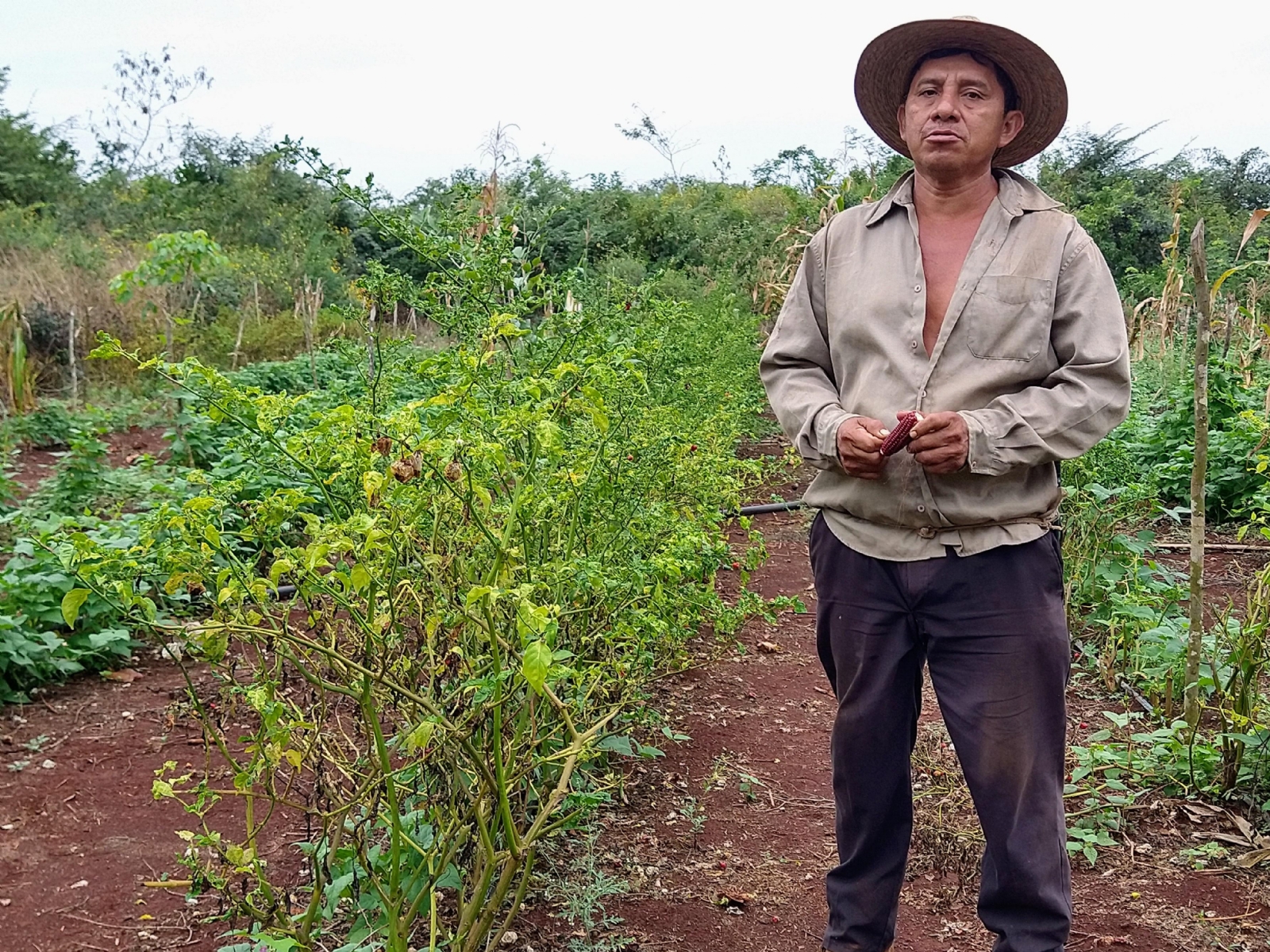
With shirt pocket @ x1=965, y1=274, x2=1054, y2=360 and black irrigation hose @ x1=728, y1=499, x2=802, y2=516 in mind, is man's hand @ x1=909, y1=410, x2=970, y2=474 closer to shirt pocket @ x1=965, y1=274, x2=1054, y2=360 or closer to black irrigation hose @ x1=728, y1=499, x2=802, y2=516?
shirt pocket @ x1=965, y1=274, x2=1054, y2=360

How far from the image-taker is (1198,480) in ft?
11.5

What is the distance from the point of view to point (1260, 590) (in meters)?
3.29

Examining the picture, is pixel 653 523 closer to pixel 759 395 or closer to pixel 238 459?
pixel 238 459

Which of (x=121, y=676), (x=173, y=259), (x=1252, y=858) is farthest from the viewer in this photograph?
(x=173, y=259)

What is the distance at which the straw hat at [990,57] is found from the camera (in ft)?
7.60

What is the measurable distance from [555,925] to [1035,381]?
167 cm

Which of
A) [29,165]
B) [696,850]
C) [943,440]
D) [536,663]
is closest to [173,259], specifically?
[696,850]

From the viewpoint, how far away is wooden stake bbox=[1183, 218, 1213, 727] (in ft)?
11.1

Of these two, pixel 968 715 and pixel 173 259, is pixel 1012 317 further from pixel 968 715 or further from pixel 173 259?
pixel 173 259

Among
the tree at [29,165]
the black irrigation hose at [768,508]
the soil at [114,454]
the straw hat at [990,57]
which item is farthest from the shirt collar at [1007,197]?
the tree at [29,165]

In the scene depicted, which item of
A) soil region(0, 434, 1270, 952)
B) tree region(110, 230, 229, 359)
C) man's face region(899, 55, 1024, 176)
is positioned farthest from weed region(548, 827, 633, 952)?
tree region(110, 230, 229, 359)

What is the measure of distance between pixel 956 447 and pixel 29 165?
24.0 meters

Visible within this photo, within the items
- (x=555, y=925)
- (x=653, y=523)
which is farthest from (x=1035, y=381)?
(x=555, y=925)

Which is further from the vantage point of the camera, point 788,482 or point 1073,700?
point 788,482
